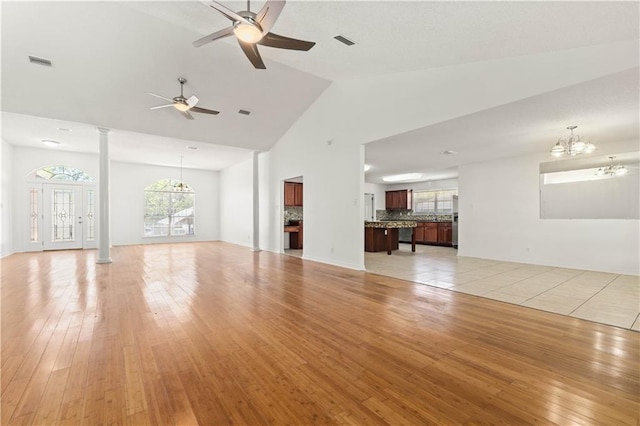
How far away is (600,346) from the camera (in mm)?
2297

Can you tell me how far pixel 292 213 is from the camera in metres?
9.69

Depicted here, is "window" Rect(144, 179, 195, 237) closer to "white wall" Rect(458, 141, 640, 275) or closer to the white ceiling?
the white ceiling

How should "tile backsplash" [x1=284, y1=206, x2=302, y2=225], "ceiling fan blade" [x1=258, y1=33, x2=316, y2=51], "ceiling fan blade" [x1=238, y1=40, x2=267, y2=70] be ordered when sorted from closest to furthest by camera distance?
"ceiling fan blade" [x1=258, y1=33, x2=316, y2=51] < "ceiling fan blade" [x1=238, y1=40, x2=267, y2=70] < "tile backsplash" [x1=284, y1=206, x2=302, y2=225]

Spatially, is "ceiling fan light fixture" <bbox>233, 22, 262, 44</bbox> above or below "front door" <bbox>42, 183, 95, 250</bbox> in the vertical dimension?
above

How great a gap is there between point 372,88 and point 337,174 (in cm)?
182

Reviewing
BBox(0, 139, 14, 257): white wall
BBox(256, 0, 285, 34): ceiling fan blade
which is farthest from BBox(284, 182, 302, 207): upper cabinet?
BBox(0, 139, 14, 257): white wall

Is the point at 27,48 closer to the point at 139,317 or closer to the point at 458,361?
the point at 139,317

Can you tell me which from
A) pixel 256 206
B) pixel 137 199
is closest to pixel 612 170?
pixel 256 206

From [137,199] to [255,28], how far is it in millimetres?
10111

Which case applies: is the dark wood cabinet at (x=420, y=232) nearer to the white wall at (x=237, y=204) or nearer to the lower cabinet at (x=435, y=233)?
the lower cabinet at (x=435, y=233)

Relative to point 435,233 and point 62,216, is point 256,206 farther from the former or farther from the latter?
point 435,233

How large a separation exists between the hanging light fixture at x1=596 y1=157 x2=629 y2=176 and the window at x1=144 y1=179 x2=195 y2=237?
11943 mm

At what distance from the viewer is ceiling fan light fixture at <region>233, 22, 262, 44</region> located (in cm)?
271

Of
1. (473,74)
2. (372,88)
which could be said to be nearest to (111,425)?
(473,74)
